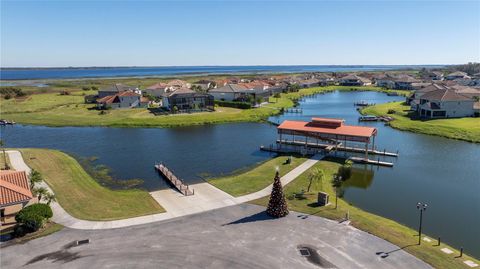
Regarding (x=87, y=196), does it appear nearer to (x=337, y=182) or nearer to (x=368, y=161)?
(x=337, y=182)

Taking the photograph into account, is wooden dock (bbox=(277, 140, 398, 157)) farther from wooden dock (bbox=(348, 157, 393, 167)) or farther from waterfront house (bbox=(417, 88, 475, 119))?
waterfront house (bbox=(417, 88, 475, 119))

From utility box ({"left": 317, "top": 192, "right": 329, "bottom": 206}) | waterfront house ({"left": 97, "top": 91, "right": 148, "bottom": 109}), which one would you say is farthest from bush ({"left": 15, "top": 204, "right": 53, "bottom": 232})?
waterfront house ({"left": 97, "top": 91, "right": 148, "bottom": 109})

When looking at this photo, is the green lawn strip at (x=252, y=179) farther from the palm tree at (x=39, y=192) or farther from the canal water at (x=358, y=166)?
the palm tree at (x=39, y=192)

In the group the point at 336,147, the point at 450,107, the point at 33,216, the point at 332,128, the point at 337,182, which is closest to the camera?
the point at 33,216

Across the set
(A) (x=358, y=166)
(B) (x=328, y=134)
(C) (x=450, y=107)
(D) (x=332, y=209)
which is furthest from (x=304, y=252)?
(C) (x=450, y=107)

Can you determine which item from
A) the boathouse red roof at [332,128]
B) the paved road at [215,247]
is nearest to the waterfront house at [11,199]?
the paved road at [215,247]

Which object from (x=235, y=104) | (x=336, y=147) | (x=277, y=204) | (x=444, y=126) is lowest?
(x=336, y=147)
